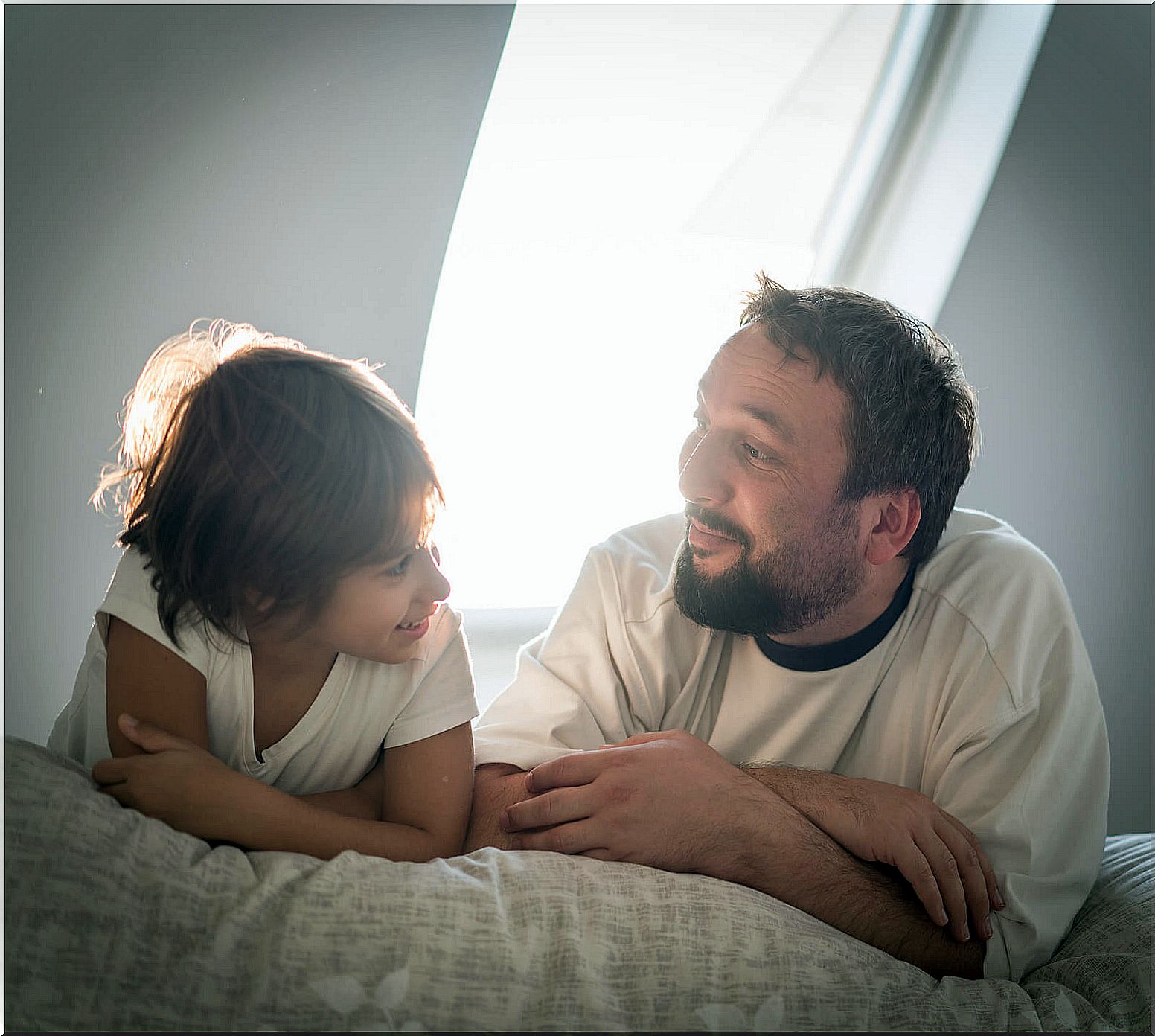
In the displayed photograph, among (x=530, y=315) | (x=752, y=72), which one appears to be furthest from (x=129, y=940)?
(x=752, y=72)

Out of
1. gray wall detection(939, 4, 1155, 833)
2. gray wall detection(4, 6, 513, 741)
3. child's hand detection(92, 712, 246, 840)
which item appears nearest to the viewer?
child's hand detection(92, 712, 246, 840)

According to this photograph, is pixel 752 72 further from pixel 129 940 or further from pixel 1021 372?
pixel 129 940

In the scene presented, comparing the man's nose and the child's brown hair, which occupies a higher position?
the man's nose

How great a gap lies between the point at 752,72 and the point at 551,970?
2.53 m

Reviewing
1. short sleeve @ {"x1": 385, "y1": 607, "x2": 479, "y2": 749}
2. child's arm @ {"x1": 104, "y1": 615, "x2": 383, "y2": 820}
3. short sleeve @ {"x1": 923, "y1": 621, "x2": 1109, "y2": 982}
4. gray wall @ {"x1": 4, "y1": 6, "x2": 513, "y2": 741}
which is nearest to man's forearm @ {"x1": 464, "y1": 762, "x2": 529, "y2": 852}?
short sleeve @ {"x1": 385, "y1": 607, "x2": 479, "y2": 749}

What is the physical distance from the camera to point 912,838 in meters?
1.30

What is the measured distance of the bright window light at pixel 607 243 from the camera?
8.61 feet

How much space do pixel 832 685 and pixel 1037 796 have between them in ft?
1.11

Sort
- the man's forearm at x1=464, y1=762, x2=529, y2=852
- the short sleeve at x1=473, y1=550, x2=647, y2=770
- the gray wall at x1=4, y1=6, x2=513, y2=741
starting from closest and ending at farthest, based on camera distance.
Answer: the man's forearm at x1=464, y1=762, x2=529, y2=852 → the short sleeve at x1=473, y1=550, x2=647, y2=770 → the gray wall at x1=4, y1=6, x2=513, y2=741

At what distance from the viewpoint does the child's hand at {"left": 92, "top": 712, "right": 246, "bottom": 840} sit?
111 cm

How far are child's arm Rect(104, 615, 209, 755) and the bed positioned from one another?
0.30 feet

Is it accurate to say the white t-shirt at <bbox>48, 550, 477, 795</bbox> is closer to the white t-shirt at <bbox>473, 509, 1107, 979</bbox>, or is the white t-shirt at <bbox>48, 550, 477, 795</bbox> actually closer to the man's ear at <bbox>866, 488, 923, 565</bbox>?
the white t-shirt at <bbox>473, 509, 1107, 979</bbox>

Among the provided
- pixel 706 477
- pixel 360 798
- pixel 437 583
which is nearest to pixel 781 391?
pixel 706 477

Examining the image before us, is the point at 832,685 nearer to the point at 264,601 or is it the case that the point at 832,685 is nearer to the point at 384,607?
the point at 384,607
